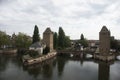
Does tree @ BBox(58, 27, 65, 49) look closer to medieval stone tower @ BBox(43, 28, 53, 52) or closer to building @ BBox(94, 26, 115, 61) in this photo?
medieval stone tower @ BBox(43, 28, 53, 52)

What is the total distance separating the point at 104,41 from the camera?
56.1 metres

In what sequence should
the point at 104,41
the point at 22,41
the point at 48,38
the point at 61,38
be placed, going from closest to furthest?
the point at 104,41 → the point at 48,38 → the point at 61,38 → the point at 22,41

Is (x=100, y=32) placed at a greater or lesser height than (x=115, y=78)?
greater

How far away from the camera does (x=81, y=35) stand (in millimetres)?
101875

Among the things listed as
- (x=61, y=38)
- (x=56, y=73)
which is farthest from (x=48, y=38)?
(x=56, y=73)

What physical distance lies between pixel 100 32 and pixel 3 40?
148ft

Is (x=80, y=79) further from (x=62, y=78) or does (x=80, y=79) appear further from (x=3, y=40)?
(x=3, y=40)

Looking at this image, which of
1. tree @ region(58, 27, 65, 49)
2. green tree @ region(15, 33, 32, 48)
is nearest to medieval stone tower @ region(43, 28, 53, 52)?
tree @ region(58, 27, 65, 49)

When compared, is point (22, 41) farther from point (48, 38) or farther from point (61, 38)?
point (61, 38)

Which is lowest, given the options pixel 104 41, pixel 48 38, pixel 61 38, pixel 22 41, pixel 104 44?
pixel 104 44

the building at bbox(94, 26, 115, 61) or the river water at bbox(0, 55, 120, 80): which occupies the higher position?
the building at bbox(94, 26, 115, 61)

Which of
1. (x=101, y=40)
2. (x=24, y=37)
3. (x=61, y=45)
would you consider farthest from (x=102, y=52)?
(x=24, y=37)

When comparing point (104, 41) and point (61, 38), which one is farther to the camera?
point (61, 38)

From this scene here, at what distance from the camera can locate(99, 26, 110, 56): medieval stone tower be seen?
181ft
